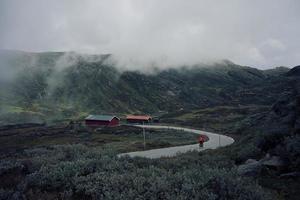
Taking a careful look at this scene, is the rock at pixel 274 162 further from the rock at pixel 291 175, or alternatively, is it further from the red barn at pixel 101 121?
the red barn at pixel 101 121

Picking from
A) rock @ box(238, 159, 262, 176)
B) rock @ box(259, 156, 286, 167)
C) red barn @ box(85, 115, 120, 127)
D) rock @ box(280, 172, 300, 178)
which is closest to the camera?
rock @ box(280, 172, 300, 178)

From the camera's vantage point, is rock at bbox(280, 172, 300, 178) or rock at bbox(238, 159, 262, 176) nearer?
rock at bbox(280, 172, 300, 178)

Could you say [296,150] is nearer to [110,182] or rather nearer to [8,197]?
[110,182]

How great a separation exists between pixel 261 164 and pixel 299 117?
6.35 metres

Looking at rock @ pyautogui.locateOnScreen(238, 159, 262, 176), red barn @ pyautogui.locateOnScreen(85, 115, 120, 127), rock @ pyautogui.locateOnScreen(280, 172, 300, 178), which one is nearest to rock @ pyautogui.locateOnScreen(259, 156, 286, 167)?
rock @ pyautogui.locateOnScreen(238, 159, 262, 176)

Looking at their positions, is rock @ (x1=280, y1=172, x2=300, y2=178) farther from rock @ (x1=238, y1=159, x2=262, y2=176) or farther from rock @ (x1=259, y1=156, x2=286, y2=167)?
rock @ (x1=259, y1=156, x2=286, y2=167)

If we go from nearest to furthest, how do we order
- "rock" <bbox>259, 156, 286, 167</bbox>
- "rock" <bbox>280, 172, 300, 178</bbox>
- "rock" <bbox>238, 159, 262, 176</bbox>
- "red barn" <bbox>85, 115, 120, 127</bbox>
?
"rock" <bbox>280, 172, 300, 178</bbox> → "rock" <bbox>238, 159, 262, 176</bbox> → "rock" <bbox>259, 156, 286, 167</bbox> → "red barn" <bbox>85, 115, 120, 127</bbox>

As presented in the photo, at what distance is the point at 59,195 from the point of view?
1235 cm

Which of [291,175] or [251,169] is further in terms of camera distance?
[251,169]

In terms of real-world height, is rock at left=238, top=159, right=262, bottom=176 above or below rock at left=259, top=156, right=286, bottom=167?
below

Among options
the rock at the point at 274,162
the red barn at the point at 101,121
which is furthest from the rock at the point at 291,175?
the red barn at the point at 101,121

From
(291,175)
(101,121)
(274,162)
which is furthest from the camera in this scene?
(101,121)

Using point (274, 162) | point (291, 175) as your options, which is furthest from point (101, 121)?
point (291, 175)

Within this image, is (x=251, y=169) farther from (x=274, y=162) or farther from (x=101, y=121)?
(x=101, y=121)
